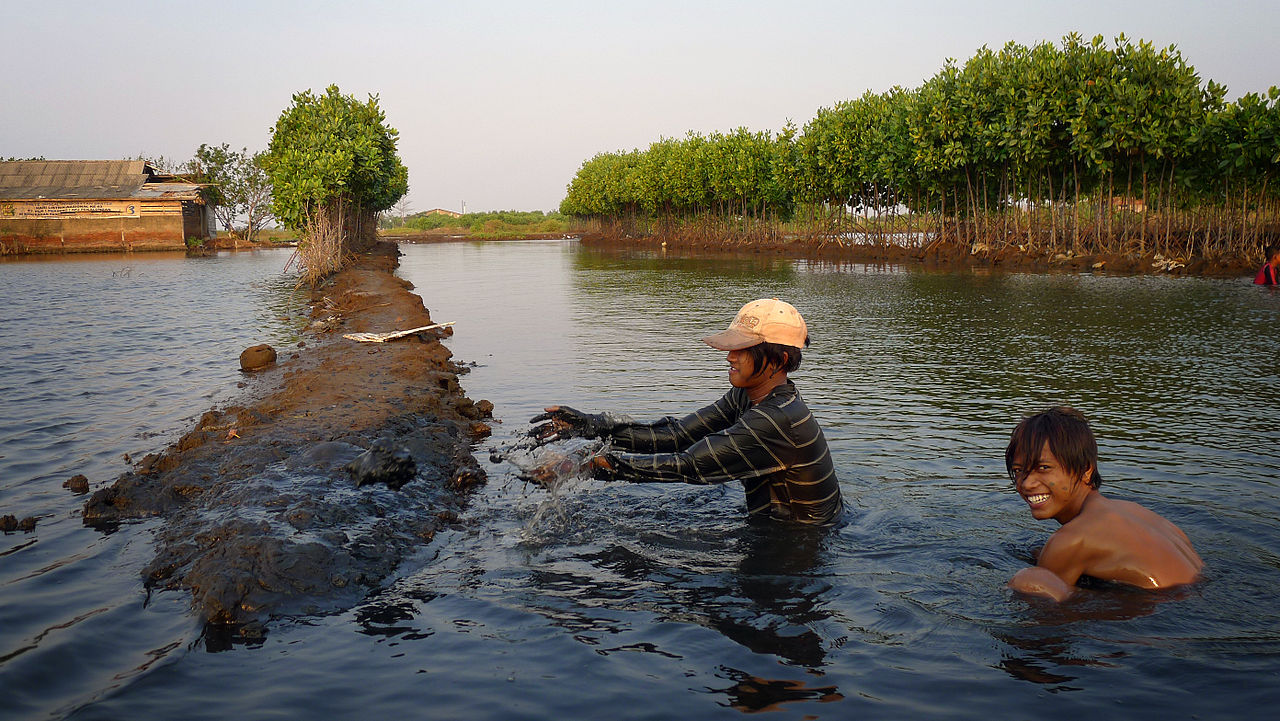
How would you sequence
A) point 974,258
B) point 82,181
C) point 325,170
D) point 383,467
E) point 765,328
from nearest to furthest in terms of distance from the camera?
point 765,328 < point 383,467 < point 325,170 < point 974,258 < point 82,181

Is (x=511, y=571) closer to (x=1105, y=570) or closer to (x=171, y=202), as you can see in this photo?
(x=1105, y=570)

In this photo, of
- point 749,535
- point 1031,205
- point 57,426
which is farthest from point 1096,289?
point 57,426

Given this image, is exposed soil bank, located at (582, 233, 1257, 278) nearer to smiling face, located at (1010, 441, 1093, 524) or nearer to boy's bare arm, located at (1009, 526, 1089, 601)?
boy's bare arm, located at (1009, 526, 1089, 601)

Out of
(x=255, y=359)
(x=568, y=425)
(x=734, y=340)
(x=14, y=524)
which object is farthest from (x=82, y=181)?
(x=734, y=340)

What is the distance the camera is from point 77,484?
6.95 m

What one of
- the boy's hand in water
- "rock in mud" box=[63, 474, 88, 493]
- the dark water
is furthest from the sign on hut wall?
the boy's hand in water

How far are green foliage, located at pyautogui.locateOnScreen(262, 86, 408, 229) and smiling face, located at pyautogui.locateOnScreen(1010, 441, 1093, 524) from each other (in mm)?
25647

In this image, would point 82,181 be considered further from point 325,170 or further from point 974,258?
point 974,258

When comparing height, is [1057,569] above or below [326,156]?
below

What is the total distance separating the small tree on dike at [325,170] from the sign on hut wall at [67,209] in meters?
22.3

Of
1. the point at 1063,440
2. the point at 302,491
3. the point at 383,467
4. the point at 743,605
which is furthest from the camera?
the point at 383,467

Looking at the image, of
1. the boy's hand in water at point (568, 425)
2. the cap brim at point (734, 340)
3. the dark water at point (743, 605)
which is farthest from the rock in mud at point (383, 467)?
the cap brim at point (734, 340)

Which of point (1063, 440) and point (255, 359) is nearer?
point (1063, 440)

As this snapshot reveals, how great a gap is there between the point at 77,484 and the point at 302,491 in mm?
2130
